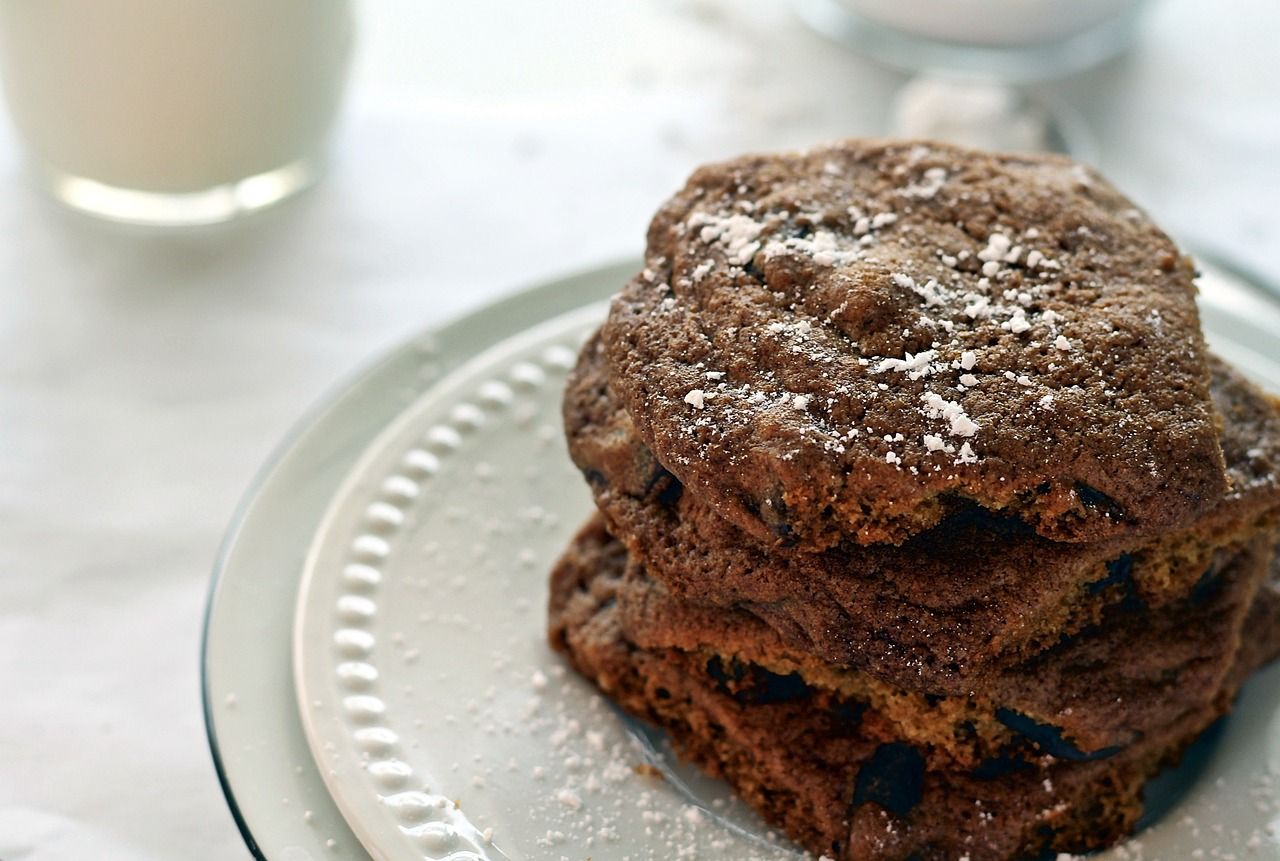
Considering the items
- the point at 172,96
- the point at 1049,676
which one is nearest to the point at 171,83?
the point at 172,96

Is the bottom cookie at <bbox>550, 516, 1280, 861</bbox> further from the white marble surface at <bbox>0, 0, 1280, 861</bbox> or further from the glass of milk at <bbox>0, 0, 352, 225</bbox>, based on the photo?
the glass of milk at <bbox>0, 0, 352, 225</bbox>

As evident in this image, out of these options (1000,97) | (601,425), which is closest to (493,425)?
(601,425)

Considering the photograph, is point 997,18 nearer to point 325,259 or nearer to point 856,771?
point 325,259

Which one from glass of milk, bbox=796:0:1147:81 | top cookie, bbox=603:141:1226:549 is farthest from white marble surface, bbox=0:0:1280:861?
top cookie, bbox=603:141:1226:549

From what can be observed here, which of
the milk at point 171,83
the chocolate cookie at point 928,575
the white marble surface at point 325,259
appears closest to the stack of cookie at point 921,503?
the chocolate cookie at point 928,575

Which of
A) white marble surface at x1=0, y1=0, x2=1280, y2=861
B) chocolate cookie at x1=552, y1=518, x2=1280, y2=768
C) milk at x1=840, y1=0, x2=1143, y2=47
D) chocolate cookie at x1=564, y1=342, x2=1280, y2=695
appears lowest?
white marble surface at x1=0, y1=0, x2=1280, y2=861

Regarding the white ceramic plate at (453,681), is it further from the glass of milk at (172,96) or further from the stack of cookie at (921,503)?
the glass of milk at (172,96)

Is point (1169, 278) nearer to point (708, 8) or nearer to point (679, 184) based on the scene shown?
point (679, 184)
